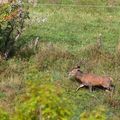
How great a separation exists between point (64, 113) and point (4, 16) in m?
11.2

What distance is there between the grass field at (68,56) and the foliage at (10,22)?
46 cm

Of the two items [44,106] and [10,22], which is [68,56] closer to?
[10,22]

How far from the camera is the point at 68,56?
17.3 meters

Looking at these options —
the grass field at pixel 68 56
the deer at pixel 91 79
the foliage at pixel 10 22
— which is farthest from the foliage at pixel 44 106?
the foliage at pixel 10 22

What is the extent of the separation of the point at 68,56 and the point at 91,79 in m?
2.28

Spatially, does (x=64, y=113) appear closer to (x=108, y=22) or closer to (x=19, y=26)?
(x=19, y=26)

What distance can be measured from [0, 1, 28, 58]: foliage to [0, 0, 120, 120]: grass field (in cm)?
46

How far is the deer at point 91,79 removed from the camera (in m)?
15.1

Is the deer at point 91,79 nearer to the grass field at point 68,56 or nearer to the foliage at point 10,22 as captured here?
the grass field at point 68,56

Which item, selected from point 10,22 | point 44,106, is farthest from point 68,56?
point 44,106

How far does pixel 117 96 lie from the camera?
47.4 feet

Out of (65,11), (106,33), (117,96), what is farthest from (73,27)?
(117,96)

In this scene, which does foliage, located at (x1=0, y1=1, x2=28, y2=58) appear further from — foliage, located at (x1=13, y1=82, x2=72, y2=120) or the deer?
foliage, located at (x1=13, y1=82, x2=72, y2=120)

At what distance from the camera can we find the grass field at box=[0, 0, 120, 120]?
46.4ft
